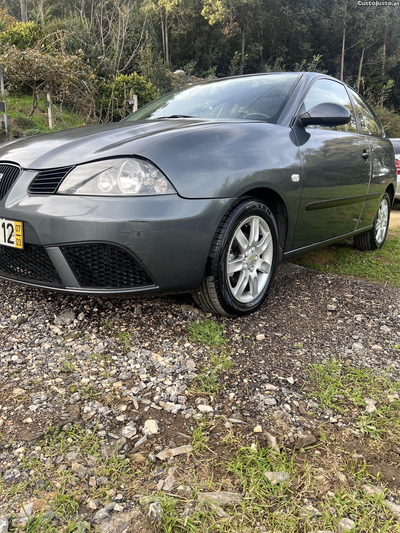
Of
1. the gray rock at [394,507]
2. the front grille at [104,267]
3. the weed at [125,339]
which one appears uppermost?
the front grille at [104,267]

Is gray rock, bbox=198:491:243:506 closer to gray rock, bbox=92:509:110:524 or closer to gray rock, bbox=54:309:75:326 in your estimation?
gray rock, bbox=92:509:110:524

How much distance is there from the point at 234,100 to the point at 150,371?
1956 millimetres

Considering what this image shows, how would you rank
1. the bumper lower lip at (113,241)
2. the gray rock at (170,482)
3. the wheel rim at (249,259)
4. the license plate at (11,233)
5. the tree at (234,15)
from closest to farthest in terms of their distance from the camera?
the gray rock at (170,482) < the bumper lower lip at (113,241) < the license plate at (11,233) < the wheel rim at (249,259) < the tree at (234,15)

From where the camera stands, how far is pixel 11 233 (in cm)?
198

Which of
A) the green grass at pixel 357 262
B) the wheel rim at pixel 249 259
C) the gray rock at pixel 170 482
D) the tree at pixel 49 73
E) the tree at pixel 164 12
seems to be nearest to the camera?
the gray rock at pixel 170 482

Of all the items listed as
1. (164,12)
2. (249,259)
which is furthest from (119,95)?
(164,12)

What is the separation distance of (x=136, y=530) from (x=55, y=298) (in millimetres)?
1636

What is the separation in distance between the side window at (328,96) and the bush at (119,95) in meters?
8.59

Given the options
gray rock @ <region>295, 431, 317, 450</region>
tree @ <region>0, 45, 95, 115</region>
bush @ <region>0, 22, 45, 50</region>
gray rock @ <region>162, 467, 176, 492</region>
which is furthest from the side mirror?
bush @ <region>0, 22, 45, 50</region>

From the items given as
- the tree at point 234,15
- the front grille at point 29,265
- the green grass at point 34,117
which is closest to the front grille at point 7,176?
the front grille at point 29,265

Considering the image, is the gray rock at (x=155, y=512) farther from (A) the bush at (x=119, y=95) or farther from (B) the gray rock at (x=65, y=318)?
(A) the bush at (x=119, y=95)

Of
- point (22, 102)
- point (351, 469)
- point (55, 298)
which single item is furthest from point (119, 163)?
point (22, 102)

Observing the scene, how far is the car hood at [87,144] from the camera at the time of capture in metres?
1.96

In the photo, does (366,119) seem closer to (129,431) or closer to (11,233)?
(11,233)
